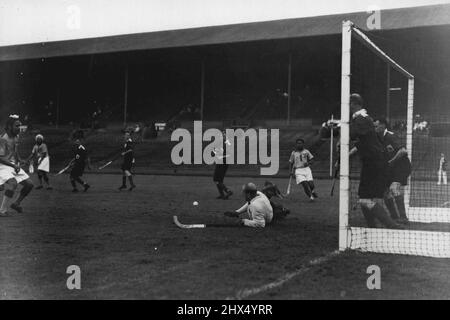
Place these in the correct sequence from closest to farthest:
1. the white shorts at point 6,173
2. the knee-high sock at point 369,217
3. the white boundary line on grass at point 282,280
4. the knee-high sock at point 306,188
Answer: the white boundary line on grass at point 282,280
the knee-high sock at point 369,217
the white shorts at point 6,173
the knee-high sock at point 306,188

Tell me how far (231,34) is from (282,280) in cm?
3457

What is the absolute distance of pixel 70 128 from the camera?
45656mm

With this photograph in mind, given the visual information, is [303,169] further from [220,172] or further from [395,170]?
[395,170]

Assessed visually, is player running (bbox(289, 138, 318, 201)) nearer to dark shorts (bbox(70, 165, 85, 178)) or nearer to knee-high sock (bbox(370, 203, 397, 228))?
knee-high sock (bbox(370, 203, 397, 228))

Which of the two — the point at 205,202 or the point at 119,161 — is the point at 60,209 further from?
the point at 119,161

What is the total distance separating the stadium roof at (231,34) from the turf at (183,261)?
23981 millimetres

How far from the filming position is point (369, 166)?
840 cm

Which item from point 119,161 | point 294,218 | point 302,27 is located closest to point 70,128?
point 119,161

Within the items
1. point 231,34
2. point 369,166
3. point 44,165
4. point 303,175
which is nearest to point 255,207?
point 369,166

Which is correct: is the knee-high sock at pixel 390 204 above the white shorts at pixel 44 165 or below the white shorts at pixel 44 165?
below

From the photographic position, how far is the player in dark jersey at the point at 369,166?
830 cm

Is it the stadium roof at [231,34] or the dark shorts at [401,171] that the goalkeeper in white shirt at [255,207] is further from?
the stadium roof at [231,34]

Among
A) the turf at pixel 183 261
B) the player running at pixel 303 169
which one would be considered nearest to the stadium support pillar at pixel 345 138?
the turf at pixel 183 261

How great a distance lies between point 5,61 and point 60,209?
1405 inches
